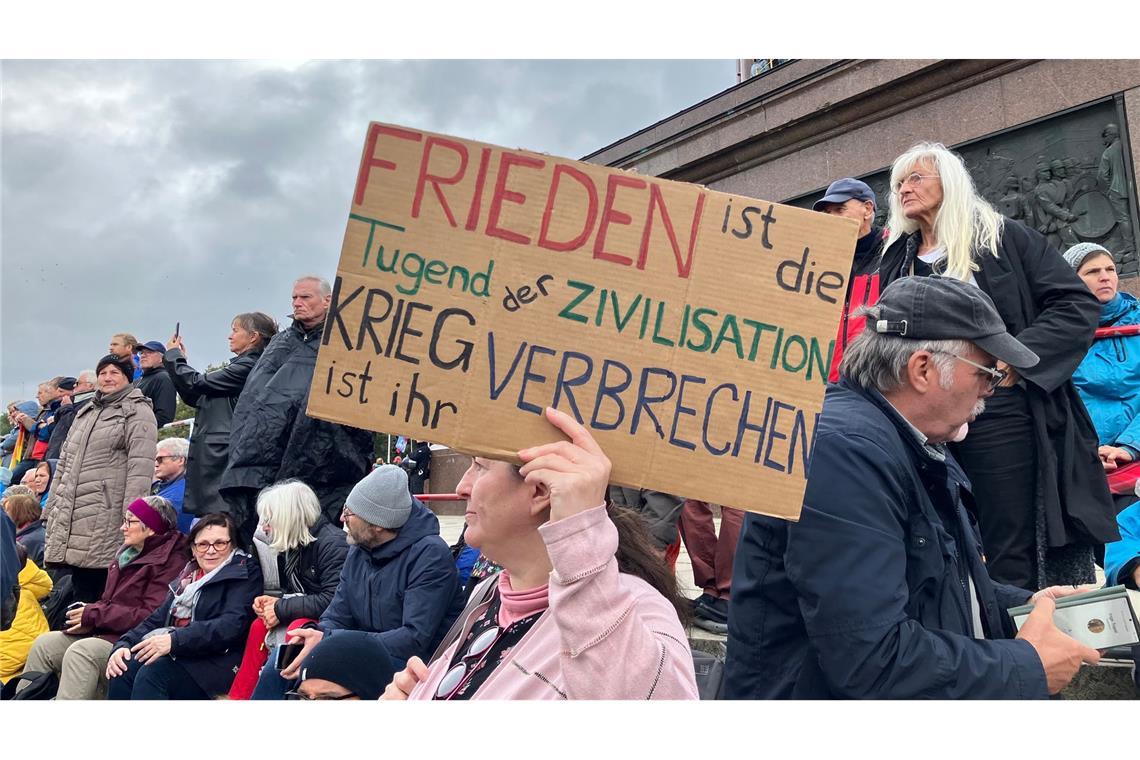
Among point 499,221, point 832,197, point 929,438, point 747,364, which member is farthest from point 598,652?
point 832,197

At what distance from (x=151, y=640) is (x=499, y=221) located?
400 centimetres

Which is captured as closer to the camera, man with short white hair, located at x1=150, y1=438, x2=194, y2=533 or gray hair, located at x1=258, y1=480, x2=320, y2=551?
gray hair, located at x1=258, y1=480, x2=320, y2=551

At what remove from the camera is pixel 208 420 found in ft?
18.6

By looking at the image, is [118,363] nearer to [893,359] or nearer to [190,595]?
[190,595]

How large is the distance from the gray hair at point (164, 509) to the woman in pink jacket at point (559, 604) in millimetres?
3953

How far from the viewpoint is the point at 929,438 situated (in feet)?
7.86

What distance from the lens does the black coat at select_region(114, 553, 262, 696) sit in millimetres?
4730

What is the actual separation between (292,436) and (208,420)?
1.03 meters

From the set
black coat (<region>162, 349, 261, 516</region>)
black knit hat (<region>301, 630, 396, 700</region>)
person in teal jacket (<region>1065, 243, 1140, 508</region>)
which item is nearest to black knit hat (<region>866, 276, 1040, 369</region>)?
black knit hat (<region>301, 630, 396, 700</region>)

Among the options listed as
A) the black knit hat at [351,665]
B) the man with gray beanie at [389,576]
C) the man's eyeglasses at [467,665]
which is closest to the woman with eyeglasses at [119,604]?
the man with gray beanie at [389,576]

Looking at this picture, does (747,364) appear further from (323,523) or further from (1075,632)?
(323,523)

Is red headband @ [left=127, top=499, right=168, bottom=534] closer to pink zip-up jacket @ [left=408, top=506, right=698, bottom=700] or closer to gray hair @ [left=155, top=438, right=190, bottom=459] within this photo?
gray hair @ [left=155, top=438, right=190, bottom=459]

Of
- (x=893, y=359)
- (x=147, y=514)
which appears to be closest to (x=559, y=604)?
(x=893, y=359)

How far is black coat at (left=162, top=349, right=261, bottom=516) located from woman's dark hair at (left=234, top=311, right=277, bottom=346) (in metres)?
0.12
